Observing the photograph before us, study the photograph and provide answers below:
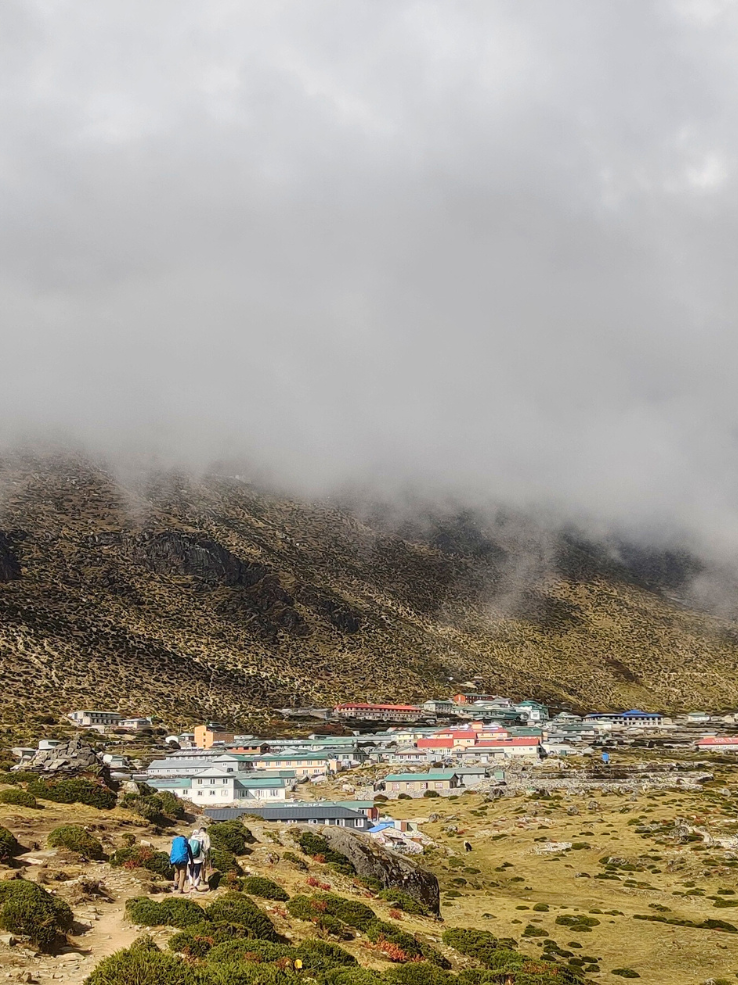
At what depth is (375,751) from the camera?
114562 mm

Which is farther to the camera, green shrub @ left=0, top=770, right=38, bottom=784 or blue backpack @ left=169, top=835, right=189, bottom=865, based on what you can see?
green shrub @ left=0, top=770, right=38, bottom=784

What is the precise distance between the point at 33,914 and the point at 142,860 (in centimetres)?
A: 727

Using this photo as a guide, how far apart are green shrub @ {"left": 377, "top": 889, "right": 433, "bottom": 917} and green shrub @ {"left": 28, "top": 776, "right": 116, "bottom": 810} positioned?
1165 cm

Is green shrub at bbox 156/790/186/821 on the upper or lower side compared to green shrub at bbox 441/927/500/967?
upper

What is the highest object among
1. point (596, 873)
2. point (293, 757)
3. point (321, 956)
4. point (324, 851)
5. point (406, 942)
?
point (321, 956)

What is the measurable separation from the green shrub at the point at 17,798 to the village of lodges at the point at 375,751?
20.7 meters

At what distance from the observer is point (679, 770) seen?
98938 mm

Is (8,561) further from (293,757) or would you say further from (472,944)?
(472,944)

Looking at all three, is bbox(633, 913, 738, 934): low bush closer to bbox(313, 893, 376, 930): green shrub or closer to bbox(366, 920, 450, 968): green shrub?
bbox(366, 920, 450, 968): green shrub

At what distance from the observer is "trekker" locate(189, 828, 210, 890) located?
20.0 meters

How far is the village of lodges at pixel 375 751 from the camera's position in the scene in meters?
74.6

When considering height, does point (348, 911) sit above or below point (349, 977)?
below

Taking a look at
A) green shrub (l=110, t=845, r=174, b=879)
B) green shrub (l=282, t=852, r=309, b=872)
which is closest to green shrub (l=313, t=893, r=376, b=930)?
green shrub (l=110, t=845, r=174, b=879)

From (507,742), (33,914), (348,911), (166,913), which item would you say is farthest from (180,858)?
(507,742)
